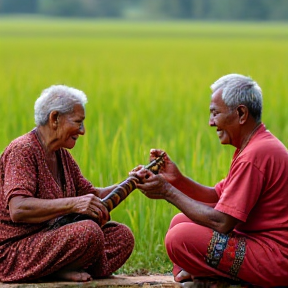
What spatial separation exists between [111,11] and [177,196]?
8844 cm

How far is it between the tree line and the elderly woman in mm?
74514

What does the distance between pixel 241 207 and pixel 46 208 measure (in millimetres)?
841

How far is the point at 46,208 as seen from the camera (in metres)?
4.16

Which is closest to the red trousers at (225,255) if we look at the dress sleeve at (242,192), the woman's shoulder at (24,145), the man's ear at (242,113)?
the dress sleeve at (242,192)

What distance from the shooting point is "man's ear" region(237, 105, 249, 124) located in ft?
13.6

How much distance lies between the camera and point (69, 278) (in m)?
4.33

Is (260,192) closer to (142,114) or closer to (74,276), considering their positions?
(74,276)

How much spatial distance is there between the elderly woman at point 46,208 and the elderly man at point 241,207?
0.34 metres

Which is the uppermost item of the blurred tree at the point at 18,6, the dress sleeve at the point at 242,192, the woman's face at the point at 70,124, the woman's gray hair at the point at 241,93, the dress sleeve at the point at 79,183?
the woman's gray hair at the point at 241,93

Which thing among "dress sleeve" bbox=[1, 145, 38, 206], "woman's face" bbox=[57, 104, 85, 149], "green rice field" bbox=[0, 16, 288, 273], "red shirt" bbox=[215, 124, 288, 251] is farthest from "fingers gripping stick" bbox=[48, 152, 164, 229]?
"green rice field" bbox=[0, 16, 288, 273]

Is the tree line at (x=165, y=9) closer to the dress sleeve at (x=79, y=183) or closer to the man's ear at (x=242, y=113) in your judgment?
the dress sleeve at (x=79, y=183)

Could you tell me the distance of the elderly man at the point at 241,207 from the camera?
408 cm

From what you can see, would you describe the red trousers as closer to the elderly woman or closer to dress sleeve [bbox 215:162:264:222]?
dress sleeve [bbox 215:162:264:222]

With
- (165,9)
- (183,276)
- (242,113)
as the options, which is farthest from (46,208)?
(165,9)
